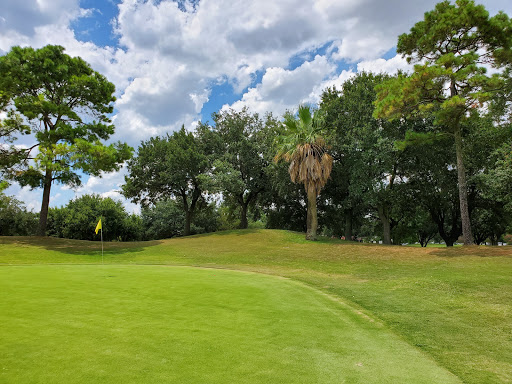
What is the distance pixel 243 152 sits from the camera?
3878cm

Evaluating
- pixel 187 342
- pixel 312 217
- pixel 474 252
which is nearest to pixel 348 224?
pixel 312 217

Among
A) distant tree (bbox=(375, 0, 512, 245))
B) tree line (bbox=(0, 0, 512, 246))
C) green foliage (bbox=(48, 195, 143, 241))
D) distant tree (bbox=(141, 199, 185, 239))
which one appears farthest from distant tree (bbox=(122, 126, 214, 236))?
distant tree (bbox=(375, 0, 512, 245))

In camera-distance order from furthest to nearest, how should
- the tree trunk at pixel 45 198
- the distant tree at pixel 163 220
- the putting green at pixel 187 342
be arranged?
the distant tree at pixel 163 220 < the tree trunk at pixel 45 198 < the putting green at pixel 187 342

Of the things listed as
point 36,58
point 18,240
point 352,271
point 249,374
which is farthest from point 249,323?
point 36,58

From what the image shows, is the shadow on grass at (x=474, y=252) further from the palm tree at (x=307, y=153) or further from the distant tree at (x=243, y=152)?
the distant tree at (x=243, y=152)

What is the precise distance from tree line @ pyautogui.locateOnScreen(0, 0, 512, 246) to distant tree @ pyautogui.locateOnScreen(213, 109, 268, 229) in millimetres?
139

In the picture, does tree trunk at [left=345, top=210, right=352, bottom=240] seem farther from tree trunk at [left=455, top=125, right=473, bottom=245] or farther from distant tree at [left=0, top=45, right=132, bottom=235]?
distant tree at [left=0, top=45, right=132, bottom=235]

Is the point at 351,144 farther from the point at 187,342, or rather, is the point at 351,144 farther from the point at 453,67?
the point at 187,342

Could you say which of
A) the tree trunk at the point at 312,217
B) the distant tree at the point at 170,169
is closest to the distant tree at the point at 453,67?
the tree trunk at the point at 312,217

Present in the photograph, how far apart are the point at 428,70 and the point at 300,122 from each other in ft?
38.3

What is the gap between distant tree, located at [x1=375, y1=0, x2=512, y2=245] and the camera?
65.5 ft

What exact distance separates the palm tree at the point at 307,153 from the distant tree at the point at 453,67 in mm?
6749

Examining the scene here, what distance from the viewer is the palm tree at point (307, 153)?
2817cm

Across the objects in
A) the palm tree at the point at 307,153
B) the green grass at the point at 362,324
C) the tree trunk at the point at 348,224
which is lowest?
the green grass at the point at 362,324
